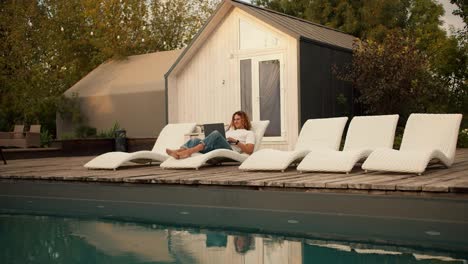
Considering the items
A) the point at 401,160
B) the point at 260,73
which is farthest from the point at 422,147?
the point at 260,73

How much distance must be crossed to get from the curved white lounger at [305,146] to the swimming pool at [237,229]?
1250 millimetres

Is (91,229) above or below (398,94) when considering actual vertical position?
below

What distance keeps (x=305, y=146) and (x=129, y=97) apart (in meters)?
12.6

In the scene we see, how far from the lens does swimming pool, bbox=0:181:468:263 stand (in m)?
4.50

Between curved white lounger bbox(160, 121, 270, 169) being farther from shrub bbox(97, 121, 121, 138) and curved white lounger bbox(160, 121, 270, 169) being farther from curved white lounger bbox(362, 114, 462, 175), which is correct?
shrub bbox(97, 121, 121, 138)

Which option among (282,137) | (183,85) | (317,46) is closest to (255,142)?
(282,137)

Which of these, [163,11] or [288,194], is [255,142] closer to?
[288,194]

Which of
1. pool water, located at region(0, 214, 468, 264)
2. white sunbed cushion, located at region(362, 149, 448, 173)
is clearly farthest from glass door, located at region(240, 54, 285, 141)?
pool water, located at region(0, 214, 468, 264)

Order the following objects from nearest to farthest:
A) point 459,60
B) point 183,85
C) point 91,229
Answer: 1. point 91,229
2. point 183,85
3. point 459,60

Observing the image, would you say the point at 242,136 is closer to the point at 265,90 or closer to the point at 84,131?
the point at 265,90

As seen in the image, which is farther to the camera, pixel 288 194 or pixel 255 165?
pixel 255 165

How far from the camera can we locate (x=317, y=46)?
1389 cm

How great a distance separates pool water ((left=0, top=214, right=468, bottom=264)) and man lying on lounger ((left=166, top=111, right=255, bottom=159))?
244 centimetres

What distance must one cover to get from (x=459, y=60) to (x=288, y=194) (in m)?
14.6
